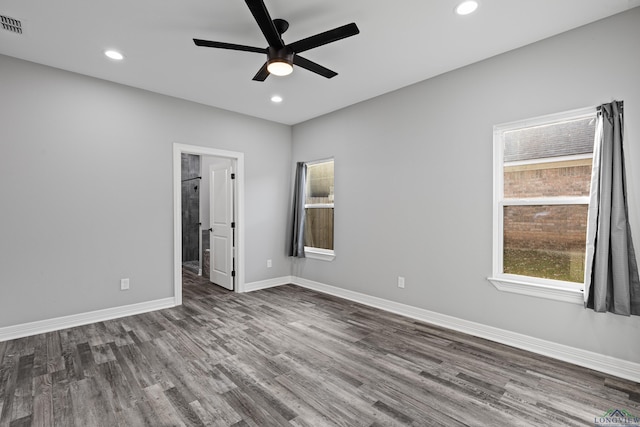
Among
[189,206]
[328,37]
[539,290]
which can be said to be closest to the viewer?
[328,37]

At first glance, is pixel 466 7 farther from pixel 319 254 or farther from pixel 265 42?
pixel 319 254

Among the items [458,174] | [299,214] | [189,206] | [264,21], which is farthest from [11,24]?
[189,206]

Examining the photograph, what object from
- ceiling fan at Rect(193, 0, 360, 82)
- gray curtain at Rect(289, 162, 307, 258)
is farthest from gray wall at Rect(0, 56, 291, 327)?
ceiling fan at Rect(193, 0, 360, 82)

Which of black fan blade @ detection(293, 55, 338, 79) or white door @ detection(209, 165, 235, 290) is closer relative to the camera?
black fan blade @ detection(293, 55, 338, 79)

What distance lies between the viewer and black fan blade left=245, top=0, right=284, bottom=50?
1.87 meters

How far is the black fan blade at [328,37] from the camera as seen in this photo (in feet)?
7.00

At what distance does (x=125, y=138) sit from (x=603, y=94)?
492 centimetres

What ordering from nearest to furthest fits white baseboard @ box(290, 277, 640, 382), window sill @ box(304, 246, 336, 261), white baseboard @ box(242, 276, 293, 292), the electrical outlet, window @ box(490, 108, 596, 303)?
white baseboard @ box(290, 277, 640, 382)
window @ box(490, 108, 596, 303)
the electrical outlet
window sill @ box(304, 246, 336, 261)
white baseboard @ box(242, 276, 293, 292)

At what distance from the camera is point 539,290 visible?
109 inches

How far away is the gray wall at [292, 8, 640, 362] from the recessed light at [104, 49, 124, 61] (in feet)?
9.19

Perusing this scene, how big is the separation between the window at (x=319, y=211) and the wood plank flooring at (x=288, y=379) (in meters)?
1.73

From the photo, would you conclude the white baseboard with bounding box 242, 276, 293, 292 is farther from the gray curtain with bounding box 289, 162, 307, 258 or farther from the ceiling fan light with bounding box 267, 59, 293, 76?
the ceiling fan light with bounding box 267, 59, 293, 76

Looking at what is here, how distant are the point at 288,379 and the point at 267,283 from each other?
292cm

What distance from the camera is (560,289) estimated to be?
267 centimetres
